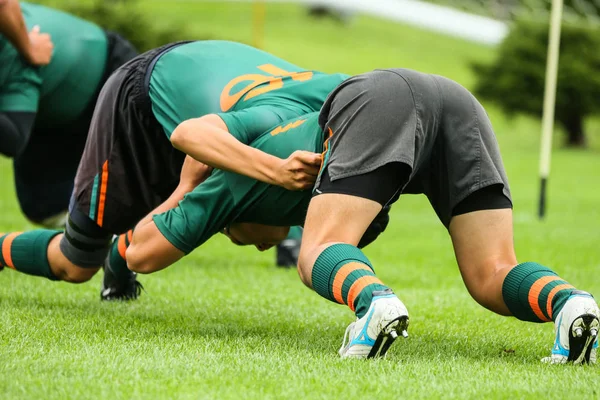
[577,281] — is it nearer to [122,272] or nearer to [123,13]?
[122,272]

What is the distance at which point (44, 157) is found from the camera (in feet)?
20.1

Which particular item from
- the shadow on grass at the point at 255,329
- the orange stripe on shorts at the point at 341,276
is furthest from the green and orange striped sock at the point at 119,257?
the orange stripe on shorts at the point at 341,276

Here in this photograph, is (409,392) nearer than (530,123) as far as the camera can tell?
Yes

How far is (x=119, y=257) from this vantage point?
4574 millimetres

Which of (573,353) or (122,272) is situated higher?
(573,353)

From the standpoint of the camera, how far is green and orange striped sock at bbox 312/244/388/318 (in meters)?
3.02

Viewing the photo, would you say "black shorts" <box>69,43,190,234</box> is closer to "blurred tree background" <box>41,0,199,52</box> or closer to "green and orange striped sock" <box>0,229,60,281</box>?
"green and orange striped sock" <box>0,229,60,281</box>

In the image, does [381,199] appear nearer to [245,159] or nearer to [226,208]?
[245,159]

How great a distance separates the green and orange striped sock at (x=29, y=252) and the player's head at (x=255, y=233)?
927mm

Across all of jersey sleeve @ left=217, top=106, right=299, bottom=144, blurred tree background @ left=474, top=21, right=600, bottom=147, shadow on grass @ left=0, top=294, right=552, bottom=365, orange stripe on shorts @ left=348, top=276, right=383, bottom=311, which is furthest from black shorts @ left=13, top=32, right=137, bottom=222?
blurred tree background @ left=474, top=21, right=600, bottom=147

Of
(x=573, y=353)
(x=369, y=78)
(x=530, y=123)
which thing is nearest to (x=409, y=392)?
(x=573, y=353)

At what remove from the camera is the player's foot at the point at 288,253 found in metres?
6.38

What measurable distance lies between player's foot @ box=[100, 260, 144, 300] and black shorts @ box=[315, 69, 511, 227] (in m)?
1.74

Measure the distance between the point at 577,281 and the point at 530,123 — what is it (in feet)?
91.8
